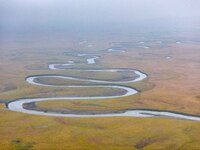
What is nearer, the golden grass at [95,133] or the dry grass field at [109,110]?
the golden grass at [95,133]

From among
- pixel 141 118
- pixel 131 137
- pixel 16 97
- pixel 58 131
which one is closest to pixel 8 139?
pixel 58 131

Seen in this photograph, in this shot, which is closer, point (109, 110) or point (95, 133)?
point (95, 133)

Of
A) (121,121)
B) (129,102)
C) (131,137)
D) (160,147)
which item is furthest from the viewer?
(129,102)

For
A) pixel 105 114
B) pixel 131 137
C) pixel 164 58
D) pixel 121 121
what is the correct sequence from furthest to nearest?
pixel 164 58 → pixel 105 114 → pixel 121 121 → pixel 131 137

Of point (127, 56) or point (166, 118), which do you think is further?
point (127, 56)

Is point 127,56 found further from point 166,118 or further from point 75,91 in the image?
point 166,118

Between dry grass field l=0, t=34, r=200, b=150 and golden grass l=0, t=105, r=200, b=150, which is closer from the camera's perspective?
golden grass l=0, t=105, r=200, b=150

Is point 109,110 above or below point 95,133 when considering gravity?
below
